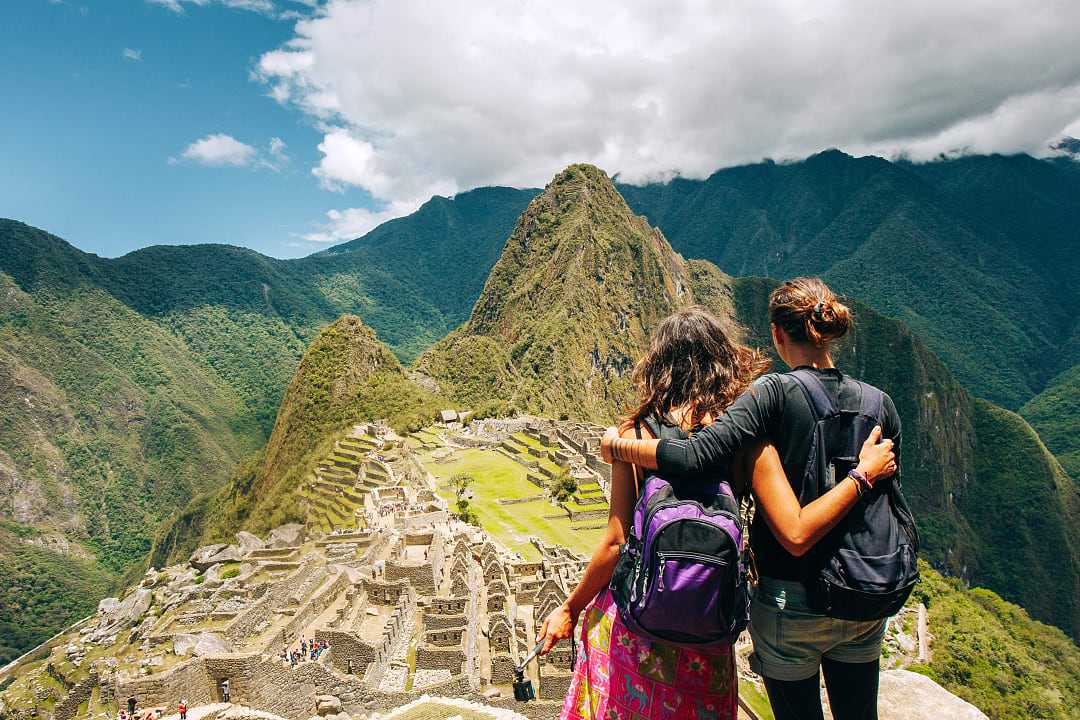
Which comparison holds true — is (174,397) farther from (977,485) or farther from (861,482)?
(977,485)

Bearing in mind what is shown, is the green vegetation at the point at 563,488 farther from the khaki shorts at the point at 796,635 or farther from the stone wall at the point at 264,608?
the khaki shorts at the point at 796,635

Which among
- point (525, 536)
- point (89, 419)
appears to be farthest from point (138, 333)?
point (525, 536)

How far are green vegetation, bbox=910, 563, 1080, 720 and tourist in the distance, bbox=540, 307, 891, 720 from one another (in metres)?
29.5

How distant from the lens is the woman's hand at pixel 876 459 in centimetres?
258

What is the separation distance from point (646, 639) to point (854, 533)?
1119mm

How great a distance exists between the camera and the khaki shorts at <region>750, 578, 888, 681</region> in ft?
8.97

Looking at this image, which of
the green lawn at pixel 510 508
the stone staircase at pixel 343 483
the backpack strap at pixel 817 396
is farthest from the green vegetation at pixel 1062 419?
the backpack strap at pixel 817 396

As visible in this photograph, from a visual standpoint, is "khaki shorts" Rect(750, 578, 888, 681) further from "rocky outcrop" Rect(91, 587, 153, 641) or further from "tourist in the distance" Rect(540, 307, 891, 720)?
"rocky outcrop" Rect(91, 587, 153, 641)

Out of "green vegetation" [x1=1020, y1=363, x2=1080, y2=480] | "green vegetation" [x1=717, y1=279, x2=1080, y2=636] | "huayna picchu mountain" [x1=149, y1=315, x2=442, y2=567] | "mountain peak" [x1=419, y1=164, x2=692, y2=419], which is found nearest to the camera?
"huayna picchu mountain" [x1=149, y1=315, x2=442, y2=567]

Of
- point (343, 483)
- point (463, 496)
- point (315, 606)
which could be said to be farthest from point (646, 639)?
point (343, 483)

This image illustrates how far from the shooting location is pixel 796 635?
9.08ft

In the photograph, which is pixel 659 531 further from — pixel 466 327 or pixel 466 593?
pixel 466 327

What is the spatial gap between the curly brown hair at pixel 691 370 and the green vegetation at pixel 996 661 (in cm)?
2986

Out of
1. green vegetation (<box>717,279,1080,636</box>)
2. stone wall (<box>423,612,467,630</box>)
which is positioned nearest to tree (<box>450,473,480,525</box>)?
stone wall (<box>423,612,467,630</box>)
